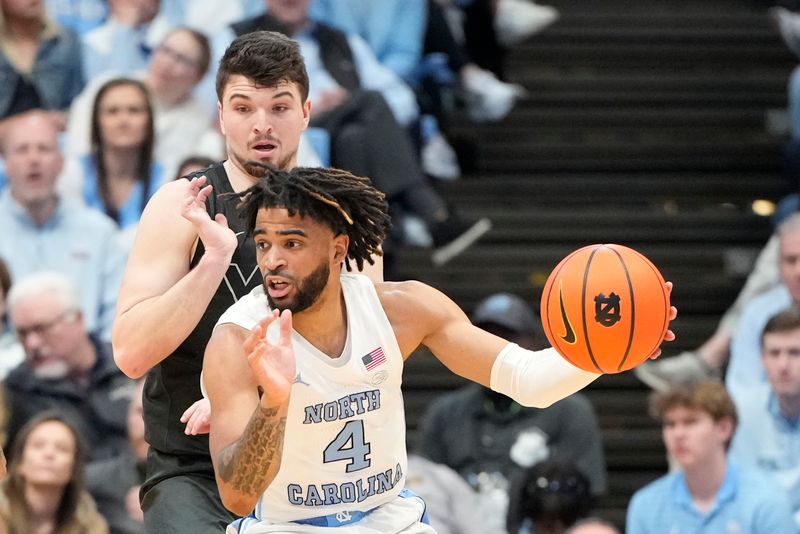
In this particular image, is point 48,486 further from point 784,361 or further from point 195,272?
point 784,361

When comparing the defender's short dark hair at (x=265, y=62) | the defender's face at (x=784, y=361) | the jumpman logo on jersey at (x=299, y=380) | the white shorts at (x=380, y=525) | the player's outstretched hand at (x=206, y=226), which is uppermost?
the defender's short dark hair at (x=265, y=62)

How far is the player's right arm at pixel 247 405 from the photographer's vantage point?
11.6 feet

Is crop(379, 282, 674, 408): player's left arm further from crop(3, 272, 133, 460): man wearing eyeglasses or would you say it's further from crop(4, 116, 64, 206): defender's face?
crop(4, 116, 64, 206): defender's face

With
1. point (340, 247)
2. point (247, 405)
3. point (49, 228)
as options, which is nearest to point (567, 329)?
point (340, 247)

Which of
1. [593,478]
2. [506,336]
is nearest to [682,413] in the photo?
[593,478]

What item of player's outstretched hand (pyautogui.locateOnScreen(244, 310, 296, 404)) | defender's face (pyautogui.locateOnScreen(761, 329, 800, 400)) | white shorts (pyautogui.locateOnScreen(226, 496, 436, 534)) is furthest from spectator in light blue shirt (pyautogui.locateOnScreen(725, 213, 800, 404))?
player's outstretched hand (pyautogui.locateOnScreen(244, 310, 296, 404))

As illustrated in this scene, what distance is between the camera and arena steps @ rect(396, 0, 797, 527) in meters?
8.57

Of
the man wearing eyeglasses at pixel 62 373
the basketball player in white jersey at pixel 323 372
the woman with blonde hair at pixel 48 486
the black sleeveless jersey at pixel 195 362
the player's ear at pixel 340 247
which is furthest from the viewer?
the man wearing eyeglasses at pixel 62 373

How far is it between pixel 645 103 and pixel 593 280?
5977mm

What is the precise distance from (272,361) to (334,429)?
446 millimetres

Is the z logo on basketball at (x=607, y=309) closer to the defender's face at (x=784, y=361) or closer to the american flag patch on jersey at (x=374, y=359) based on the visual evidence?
the american flag patch on jersey at (x=374, y=359)

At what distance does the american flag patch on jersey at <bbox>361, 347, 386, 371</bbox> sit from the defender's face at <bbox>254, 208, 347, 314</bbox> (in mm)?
222

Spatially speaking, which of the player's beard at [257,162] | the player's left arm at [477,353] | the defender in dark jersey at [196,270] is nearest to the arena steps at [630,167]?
the player's left arm at [477,353]

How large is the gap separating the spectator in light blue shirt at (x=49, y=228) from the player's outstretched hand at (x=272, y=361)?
423 centimetres
